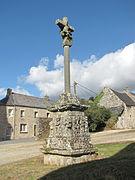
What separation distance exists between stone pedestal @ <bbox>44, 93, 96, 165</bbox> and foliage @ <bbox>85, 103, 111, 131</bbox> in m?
18.7

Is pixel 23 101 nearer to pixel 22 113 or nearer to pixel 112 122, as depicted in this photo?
pixel 22 113

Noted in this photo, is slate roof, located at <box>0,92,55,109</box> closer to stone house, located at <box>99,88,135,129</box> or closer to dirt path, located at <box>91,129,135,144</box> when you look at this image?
stone house, located at <box>99,88,135,129</box>

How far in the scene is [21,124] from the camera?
29.5 meters

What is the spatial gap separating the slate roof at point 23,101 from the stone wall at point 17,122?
66 centimetres

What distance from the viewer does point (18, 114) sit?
29.1 m

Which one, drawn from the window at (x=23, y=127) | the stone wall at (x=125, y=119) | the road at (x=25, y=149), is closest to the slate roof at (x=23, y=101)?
the window at (x=23, y=127)

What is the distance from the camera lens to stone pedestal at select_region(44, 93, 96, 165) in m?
5.34

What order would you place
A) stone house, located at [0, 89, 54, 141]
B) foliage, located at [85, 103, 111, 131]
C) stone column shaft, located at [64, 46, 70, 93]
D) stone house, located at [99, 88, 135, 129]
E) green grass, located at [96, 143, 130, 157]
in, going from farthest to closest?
1. stone house, located at [0, 89, 54, 141]
2. stone house, located at [99, 88, 135, 129]
3. foliage, located at [85, 103, 111, 131]
4. green grass, located at [96, 143, 130, 157]
5. stone column shaft, located at [64, 46, 70, 93]

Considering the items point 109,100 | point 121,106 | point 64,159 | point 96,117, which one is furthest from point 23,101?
point 64,159

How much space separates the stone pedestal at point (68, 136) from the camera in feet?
17.5


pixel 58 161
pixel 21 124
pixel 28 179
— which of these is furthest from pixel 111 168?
pixel 21 124

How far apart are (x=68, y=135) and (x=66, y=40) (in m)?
3.31

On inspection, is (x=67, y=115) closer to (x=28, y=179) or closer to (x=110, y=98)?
(x=28, y=179)

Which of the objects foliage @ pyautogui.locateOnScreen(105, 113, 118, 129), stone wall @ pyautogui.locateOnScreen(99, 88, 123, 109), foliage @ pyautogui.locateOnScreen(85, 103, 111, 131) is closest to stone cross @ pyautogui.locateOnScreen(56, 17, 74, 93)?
foliage @ pyautogui.locateOnScreen(85, 103, 111, 131)
